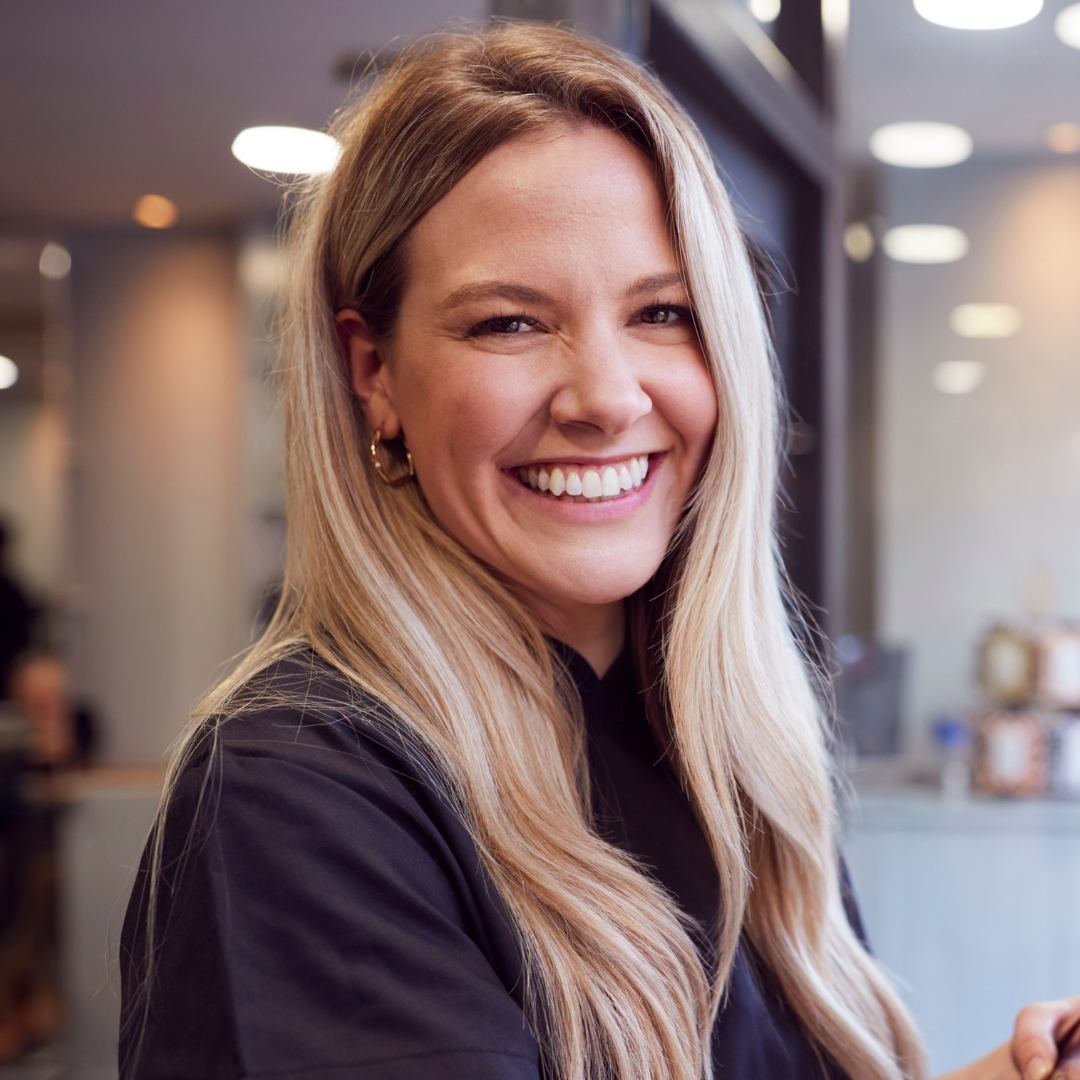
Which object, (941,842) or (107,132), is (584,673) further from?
(107,132)

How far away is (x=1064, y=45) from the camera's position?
2283 millimetres

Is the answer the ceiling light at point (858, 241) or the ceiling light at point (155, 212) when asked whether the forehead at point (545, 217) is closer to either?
the ceiling light at point (858, 241)

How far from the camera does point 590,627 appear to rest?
1.05 m

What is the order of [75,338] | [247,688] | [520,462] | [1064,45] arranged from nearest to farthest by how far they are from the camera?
[247,688] < [520,462] < [1064,45] < [75,338]

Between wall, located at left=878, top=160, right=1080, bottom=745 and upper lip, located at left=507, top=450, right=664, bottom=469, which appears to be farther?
wall, located at left=878, top=160, right=1080, bottom=745

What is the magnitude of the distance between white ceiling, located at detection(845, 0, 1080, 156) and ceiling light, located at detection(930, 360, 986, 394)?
51 cm

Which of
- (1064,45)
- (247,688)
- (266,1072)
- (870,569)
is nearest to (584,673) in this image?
(247,688)

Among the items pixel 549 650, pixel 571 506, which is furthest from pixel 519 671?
pixel 571 506

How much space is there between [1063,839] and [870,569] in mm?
783

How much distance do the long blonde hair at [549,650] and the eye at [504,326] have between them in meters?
0.10

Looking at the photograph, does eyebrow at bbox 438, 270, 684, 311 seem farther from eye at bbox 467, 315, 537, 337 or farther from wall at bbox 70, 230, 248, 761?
wall at bbox 70, 230, 248, 761

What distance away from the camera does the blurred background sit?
90.0 inches

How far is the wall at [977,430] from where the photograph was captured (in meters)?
2.46

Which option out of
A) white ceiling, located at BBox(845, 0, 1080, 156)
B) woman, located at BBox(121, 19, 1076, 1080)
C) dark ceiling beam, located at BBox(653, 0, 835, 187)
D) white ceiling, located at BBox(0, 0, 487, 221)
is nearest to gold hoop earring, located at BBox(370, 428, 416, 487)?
woman, located at BBox(121, 19, 1076, 1080)
